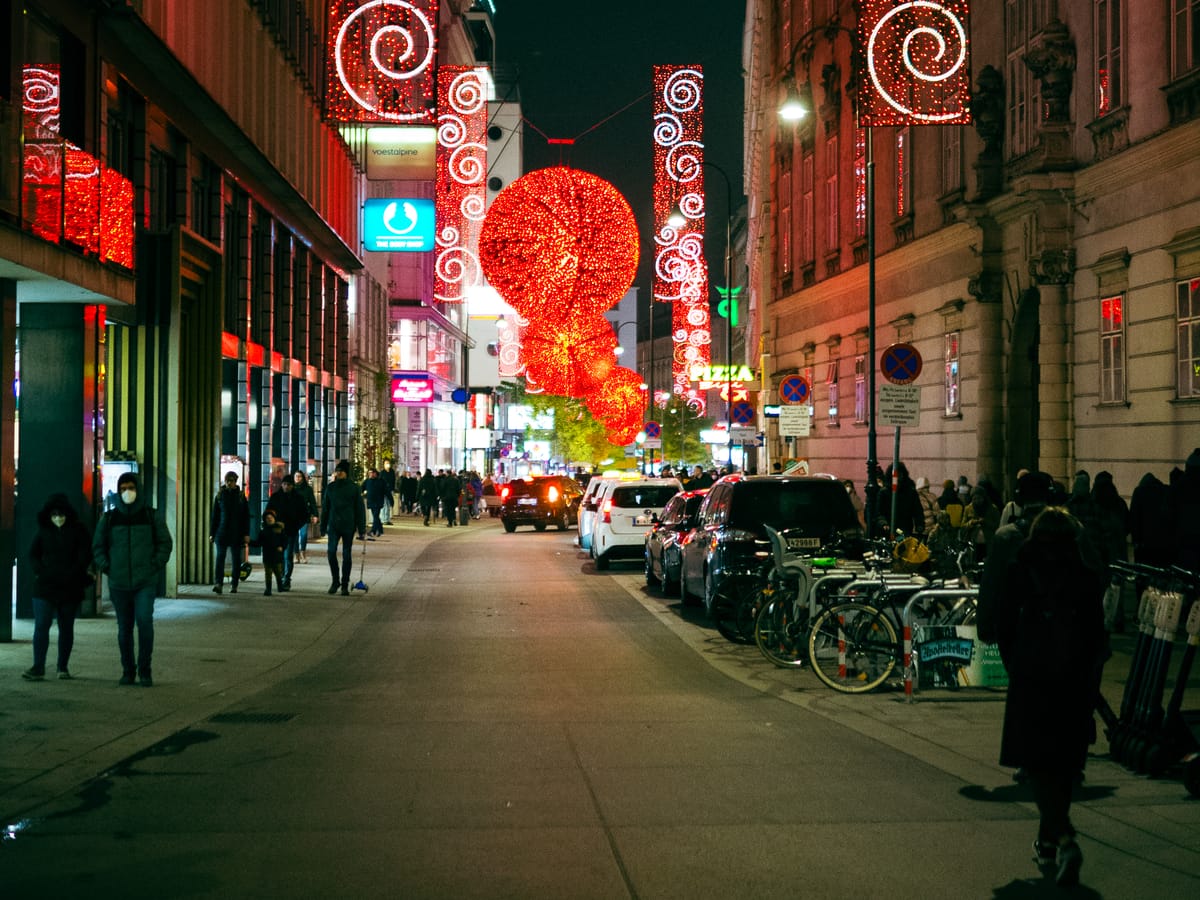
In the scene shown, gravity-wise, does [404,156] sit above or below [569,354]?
above

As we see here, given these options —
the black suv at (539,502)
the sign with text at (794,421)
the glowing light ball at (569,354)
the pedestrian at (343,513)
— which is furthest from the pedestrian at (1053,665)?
the black suv at (539,502)

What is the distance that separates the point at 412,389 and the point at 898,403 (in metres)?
38.7

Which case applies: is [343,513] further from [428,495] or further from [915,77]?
[428,495]

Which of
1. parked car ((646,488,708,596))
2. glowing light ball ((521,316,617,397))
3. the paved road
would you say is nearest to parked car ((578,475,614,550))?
parked car ((646,488,708,596))

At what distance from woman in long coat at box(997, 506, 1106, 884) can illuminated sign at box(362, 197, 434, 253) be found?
36.2 meters

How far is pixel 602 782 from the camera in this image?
9297 millimetres

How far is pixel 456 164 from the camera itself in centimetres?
6212

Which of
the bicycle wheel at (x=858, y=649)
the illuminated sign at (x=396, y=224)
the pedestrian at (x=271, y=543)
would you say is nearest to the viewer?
the bicycle wheel at (x=858, y=649)

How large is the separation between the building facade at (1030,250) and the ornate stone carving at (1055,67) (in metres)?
0.03

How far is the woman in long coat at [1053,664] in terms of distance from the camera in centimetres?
707

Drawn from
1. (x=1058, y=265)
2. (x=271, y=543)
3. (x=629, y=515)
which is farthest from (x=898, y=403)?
(x=629, y=515)

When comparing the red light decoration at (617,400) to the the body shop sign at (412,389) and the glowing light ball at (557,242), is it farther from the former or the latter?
the glowing light ball at (557,242)

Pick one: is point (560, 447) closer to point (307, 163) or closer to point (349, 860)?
point (307, 163)

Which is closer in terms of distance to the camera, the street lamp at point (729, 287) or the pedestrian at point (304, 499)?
the pedestrian at point (304, 499)
